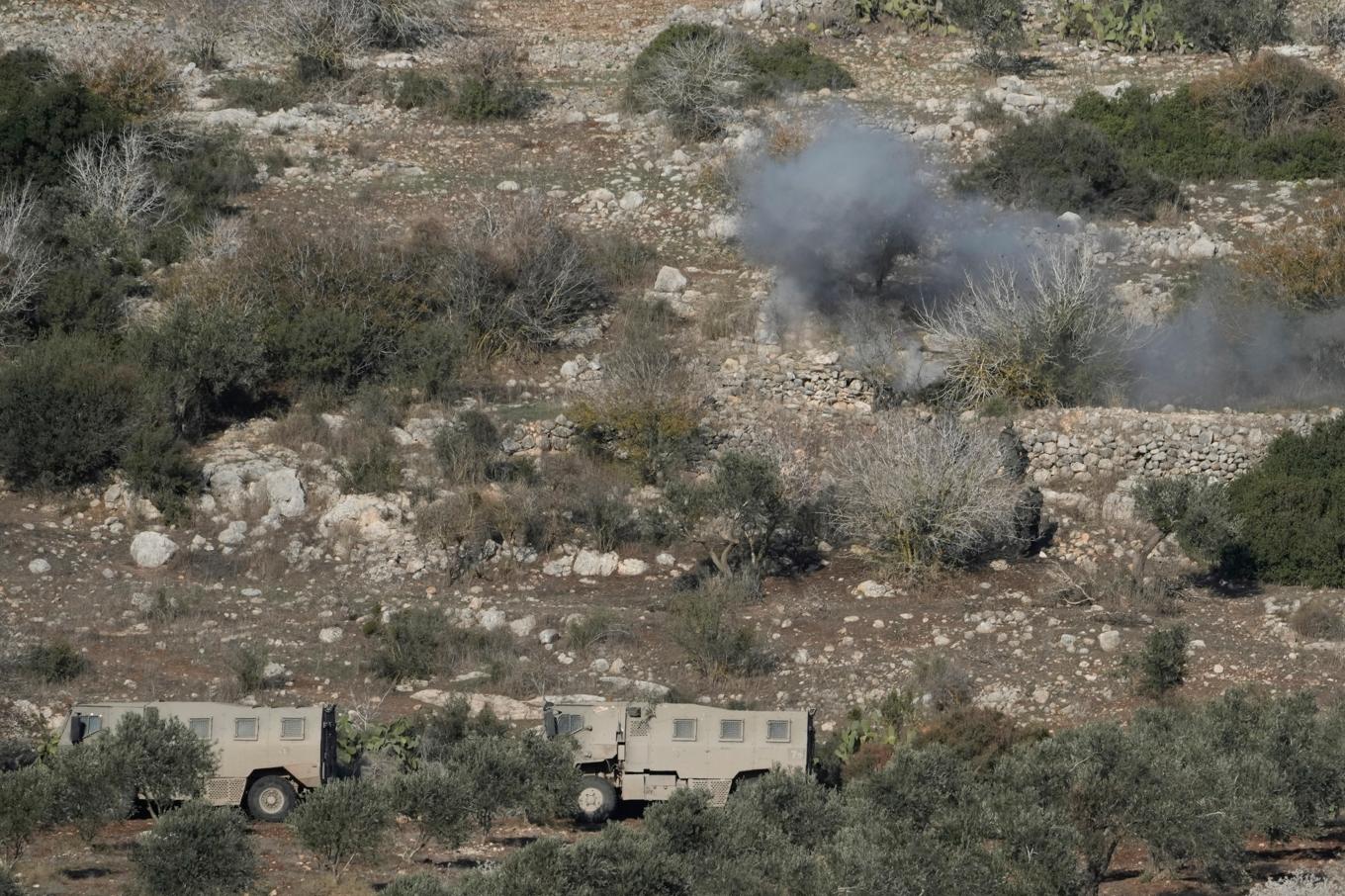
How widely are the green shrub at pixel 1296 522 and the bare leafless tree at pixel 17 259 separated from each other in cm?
1603

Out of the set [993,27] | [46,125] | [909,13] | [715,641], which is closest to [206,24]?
[46,125]

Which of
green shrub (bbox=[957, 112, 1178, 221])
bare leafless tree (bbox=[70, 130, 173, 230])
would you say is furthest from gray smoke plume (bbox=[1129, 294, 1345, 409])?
bare leafless tree (bbox=[70, 130, 173, 230])

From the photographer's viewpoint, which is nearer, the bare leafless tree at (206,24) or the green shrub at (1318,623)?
the green shrub at (1318,623)

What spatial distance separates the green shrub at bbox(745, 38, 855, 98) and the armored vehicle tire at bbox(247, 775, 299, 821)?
66.0 ft

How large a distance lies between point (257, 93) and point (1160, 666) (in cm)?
2109

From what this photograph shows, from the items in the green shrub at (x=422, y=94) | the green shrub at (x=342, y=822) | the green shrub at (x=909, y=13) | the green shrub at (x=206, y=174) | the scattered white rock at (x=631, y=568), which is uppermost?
the green shrub at (x=909, y=13)

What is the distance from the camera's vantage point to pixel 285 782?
19953mm

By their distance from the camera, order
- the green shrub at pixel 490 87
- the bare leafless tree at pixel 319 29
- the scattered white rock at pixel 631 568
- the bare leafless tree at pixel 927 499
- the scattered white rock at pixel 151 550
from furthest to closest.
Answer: the bare leafless tree at pixel 319 29 → the green shrub at pixel 490 87 → the scattered white rock at pixel 631 568 → the scattered white rock at pixel 151 550 → the bare leafless tree at pixel 927 499

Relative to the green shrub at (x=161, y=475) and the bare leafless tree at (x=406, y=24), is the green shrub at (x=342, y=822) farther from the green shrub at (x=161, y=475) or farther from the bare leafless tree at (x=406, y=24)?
the bare leafless tree at (x=406, y=24)

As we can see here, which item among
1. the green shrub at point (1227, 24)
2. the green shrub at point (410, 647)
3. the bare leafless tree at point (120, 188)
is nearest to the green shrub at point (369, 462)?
the green shrub at point (410, 647)

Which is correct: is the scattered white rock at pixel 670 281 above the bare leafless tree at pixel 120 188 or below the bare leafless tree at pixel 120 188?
below

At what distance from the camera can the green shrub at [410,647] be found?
→ 77.8 ft

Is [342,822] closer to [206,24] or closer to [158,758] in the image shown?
[158,758]

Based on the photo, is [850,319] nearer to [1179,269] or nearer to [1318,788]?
[1179,269]
